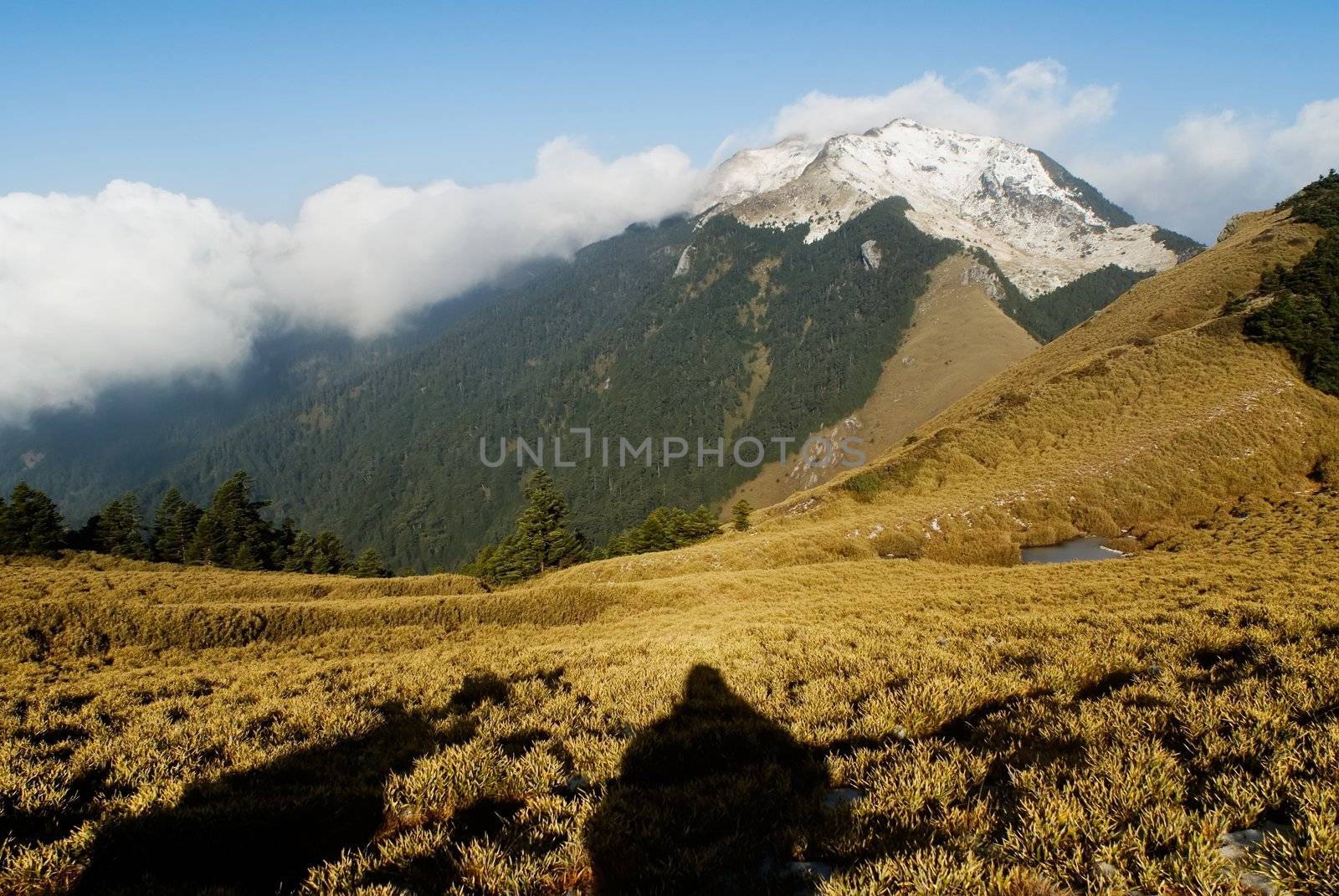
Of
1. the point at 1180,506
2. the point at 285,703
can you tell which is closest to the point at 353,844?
the point at 285,703

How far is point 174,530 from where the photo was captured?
7181 cm

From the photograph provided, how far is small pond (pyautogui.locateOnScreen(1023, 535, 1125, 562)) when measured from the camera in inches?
1335

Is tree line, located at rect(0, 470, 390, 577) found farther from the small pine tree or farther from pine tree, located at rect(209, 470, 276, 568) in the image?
the small pine tree

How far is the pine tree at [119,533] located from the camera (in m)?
68.3

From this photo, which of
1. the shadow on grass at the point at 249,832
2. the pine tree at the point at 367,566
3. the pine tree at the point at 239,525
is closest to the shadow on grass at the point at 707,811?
the shadow on grass at the point at 249,832

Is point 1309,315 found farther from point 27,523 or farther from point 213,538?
point 27,523

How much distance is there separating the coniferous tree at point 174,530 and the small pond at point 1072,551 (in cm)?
8819

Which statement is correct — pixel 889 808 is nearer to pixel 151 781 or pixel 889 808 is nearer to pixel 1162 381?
pixel 151 781

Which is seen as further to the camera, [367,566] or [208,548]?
[367,566]

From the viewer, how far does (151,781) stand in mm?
7074

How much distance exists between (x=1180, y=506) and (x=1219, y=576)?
2329 centimetres

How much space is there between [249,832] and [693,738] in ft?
16.7

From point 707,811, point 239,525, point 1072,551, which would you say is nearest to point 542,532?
point 239,525

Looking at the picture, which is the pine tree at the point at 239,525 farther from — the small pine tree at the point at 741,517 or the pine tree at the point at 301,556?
the small pine tree at the point at 741,517
